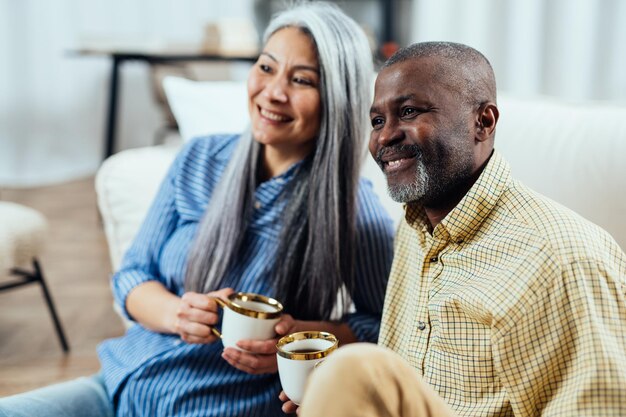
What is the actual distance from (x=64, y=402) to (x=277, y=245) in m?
0.43

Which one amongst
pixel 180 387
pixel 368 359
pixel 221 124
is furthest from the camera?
pixel 221 124

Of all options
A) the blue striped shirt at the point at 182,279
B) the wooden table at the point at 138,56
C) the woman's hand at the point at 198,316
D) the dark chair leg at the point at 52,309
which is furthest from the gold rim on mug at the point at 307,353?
the wooden table at the point at 138,56

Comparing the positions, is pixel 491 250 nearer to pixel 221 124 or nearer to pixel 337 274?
pixel 337 274

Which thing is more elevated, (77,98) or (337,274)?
(337,274)

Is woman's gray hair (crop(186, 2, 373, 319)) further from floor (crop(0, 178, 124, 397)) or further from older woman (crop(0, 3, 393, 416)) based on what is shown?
floor (crop(0, 178, 124, 397))

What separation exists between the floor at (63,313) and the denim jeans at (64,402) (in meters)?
0.94

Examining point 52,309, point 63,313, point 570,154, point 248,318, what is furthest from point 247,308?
point 63,313

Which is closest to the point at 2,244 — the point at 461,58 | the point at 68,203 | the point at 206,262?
the point at 206,262

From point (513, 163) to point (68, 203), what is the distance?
11.4 feet

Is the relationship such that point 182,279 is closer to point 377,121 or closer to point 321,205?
point 321,205

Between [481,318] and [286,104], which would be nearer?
[481,318]

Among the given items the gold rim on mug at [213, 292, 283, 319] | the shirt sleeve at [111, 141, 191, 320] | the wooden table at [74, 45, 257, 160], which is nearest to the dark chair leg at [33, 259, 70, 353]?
the shirt sleeve at [111, 141, 191, 320]

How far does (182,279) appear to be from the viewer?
→ 149 cm

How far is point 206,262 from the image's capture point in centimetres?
143
